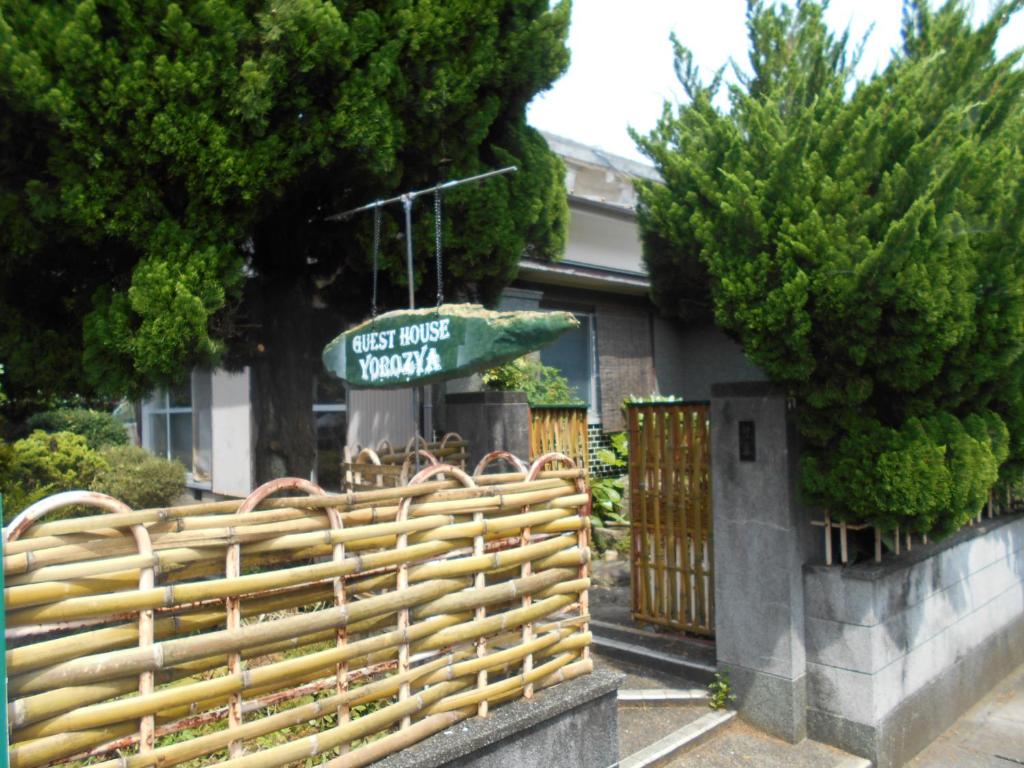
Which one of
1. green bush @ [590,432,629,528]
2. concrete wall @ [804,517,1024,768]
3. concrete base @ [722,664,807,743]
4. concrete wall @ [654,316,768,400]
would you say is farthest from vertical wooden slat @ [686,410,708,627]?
concrete wall @ [654,316,768,400]

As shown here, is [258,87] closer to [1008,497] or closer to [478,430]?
[478,430]

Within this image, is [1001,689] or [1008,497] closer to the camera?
[1001,689]

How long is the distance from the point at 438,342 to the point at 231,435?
852cm

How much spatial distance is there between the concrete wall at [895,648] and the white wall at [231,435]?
7669 mm

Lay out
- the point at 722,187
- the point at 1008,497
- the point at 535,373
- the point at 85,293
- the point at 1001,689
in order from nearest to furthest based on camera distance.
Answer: the point at 722,187 → the point at 85,293 → the point at 1001,689 → the point at 1008,497 → the point at 535,373

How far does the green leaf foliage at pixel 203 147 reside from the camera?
4391mm

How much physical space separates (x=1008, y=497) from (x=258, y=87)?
258 inches

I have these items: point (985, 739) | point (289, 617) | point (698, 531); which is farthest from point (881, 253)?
point (985, 739)

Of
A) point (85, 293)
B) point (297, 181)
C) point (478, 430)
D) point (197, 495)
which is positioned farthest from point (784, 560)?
point (197, 495)

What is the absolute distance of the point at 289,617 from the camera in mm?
2674

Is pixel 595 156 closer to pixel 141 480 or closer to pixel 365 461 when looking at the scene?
pixel 141 480

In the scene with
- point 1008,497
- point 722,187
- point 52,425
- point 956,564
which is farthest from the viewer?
point 52,425

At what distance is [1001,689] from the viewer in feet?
21.0

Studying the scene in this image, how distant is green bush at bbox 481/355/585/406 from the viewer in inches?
369
